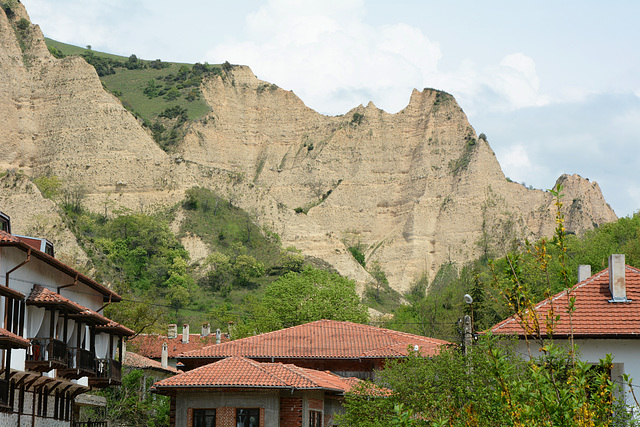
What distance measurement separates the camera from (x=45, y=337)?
2667 centimetres

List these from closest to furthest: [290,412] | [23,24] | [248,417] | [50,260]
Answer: [50,260] < [248,417] < [290,412] < [23,24]

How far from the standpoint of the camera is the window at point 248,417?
2719 cm

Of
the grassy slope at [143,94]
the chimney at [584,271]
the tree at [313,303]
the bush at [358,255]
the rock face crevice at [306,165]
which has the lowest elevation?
the chimney at [584,271]

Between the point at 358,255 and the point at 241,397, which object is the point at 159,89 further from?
the point at 241,397

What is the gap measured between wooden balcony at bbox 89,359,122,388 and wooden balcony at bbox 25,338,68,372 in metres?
4.01

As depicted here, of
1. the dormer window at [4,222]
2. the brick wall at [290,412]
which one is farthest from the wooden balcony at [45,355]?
the brick wall at [290,412]

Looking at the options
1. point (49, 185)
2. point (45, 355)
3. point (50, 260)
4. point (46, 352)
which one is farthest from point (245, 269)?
point (45, 355)

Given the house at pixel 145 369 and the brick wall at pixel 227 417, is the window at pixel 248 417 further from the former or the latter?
the house at pixel 145 369

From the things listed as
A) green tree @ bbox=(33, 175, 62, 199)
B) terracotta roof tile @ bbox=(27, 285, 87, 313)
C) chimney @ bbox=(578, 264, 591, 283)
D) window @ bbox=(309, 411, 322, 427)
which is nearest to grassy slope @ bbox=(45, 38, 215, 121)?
green tree @ bbox=(33, 175, 62, 199)

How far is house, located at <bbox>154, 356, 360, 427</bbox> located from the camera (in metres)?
27.0

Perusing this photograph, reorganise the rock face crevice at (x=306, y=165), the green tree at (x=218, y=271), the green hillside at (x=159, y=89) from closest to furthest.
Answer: the green tree at (x=218, y=271) < the rock face crevice at (x=306, y=165) < the green hillside at (x=159, y=89)

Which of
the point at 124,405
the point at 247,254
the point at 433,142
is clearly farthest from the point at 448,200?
the point at 124,405

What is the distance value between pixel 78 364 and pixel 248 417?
5.49 m

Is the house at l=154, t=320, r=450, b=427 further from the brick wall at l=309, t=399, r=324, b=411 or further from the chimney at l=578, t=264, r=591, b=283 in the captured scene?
the chimney at l=578, t=264, r=591, b=283
